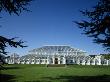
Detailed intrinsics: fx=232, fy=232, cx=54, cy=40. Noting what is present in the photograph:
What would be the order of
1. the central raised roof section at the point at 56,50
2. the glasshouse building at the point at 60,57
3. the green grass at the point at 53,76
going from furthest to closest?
the central raised roof section at the point at 56,50 < the glasshouse building at the point at 60,57 < the green grass at the point at 53,76

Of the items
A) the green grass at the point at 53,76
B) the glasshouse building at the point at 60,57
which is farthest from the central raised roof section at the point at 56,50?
the green grass at the point at 53,76

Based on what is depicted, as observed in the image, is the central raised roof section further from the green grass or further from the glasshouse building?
the green grass

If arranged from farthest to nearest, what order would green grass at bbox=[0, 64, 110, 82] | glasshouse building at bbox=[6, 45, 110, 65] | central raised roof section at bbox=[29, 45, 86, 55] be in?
central raised roof section at bbox=[29, 45, 86, 55] → glasshouse building at bbox=[6, 45, 110, 65] → green grass at bbox=[0, 64, 110, 82]

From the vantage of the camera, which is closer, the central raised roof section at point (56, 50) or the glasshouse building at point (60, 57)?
the glasshouse building at point (60, 57)

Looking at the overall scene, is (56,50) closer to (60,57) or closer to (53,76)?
(60,57)

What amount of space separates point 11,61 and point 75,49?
1026 inches

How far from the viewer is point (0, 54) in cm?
1018

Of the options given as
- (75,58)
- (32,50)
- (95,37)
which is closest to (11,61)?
(32,50)

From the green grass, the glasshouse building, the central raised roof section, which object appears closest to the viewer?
the green grass

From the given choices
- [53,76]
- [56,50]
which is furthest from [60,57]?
[53,76]

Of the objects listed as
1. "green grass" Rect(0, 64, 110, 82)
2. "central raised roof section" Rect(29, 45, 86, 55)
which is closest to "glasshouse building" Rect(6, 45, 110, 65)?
"central raised roof section" Rect(29, 45, 86, 55)

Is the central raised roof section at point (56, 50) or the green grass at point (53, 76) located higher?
the central raised roof section at point (56, 50)

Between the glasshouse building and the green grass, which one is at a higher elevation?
the glasshouse building

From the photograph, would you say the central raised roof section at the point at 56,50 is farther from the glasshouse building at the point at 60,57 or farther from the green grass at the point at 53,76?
the green grass at the point at 53,76
